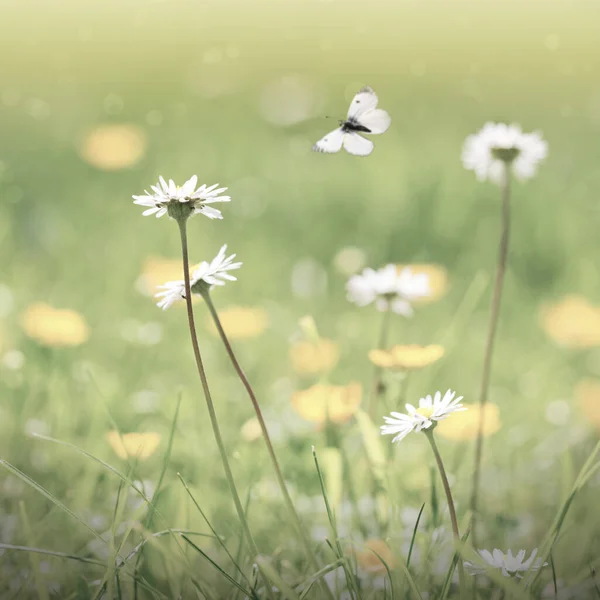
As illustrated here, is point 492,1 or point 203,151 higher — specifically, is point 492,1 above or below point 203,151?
above

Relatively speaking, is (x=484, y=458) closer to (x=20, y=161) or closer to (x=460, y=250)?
(x=460, y=250)

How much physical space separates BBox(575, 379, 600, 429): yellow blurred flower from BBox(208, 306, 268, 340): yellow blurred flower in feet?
1.45

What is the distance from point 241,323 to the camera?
1139 mm

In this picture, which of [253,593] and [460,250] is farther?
[460,250]

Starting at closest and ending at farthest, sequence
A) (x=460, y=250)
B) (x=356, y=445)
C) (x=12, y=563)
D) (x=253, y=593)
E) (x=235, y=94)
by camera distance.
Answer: (x=253, y=593) → (x=12, y=563) → (x=356, y=445) → (x=460, y=250) → (x=235, y=94)

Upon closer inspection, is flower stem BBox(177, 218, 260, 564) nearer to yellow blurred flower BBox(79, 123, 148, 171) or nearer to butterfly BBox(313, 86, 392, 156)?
butterfly BBox(313, 86, 392, 156)

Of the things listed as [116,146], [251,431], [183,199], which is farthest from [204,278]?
[116,146]

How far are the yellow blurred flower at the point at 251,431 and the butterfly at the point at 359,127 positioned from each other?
414mm

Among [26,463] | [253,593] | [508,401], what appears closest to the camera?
[253,593]

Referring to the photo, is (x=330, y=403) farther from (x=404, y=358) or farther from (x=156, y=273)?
(x=156, y=273)

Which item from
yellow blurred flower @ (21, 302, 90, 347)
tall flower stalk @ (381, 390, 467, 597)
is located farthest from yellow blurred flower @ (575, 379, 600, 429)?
yellow blurred flower @ (21, 302, 90, 347)

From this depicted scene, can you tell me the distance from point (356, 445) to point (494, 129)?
0.42m

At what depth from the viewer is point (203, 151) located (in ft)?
5.61

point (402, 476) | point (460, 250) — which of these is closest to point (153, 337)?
point (402, 476)
